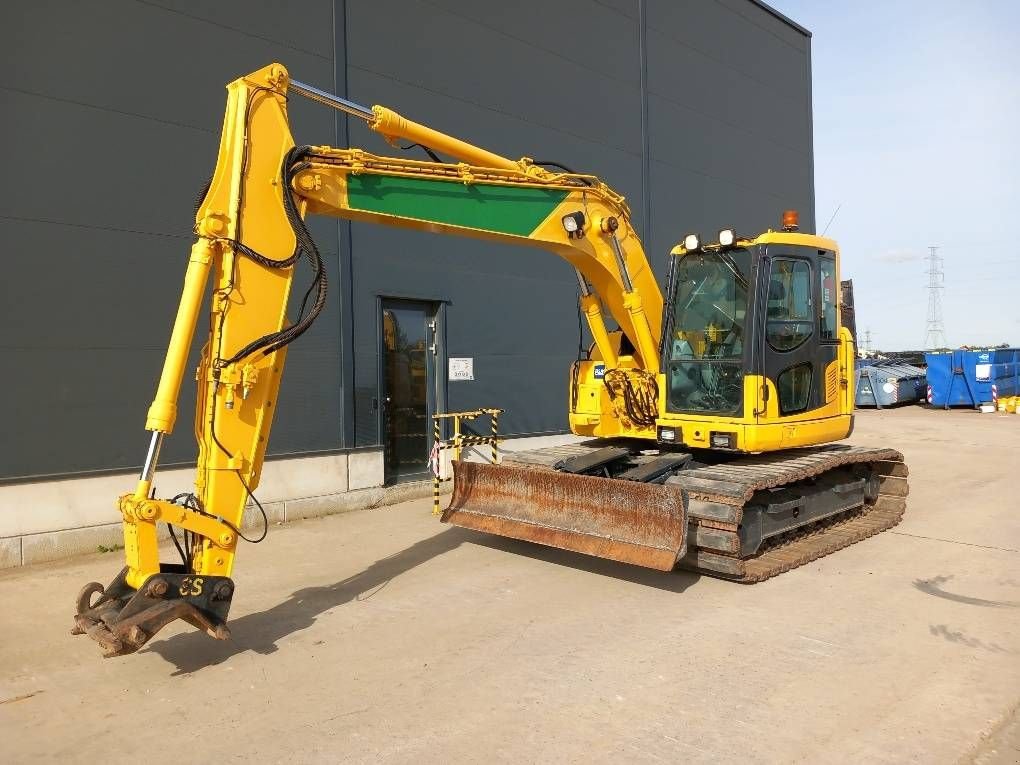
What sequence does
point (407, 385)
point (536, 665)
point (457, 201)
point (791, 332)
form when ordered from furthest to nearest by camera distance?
point (407, 385) < point (791, 332) < point (457, 201) < point (536, 665)

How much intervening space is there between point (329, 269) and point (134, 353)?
8.58 feet

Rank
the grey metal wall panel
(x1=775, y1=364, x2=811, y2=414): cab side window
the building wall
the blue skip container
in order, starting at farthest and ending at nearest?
the blue skip container < the grey metal wall panel < the building wall < (x1=775, y1=364, x2=811, y2=414): cab side window

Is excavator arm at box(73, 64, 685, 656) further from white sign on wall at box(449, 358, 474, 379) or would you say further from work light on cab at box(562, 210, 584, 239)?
white sign on wall at box(449, 358, 474, 379)

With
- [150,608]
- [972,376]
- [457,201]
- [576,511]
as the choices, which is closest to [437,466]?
[576,511]

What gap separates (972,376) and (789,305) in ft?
67.5

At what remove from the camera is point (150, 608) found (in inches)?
169

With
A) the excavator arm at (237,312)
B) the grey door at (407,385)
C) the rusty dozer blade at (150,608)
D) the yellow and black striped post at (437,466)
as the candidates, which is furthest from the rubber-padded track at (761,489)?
the rusty dozer blade at (150,608)

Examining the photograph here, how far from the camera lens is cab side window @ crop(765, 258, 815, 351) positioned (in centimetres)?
693

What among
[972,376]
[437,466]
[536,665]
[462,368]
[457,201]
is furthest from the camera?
[972,376]

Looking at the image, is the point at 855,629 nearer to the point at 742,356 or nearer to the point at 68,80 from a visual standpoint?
the point at 742,356

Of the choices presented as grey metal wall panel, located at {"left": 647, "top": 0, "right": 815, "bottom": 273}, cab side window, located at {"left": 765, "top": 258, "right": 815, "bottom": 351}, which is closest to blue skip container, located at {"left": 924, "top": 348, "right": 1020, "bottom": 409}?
grey metal wall panel, located at {"left": 647, "top": 0, "right": 815, "bottom": 273}

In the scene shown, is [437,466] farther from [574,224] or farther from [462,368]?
[574,224]

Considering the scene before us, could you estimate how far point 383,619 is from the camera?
5.63 m

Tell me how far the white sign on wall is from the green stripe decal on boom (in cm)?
481
